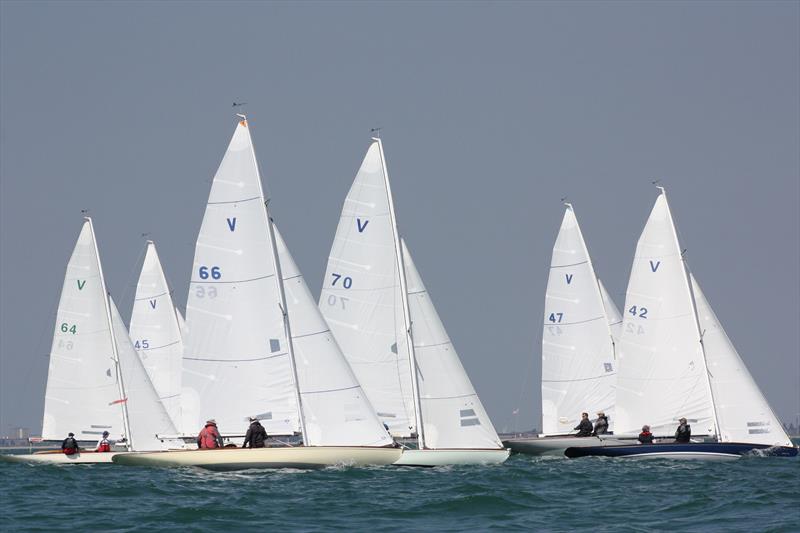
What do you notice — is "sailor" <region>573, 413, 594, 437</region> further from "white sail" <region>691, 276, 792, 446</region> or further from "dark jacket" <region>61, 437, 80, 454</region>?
"dark jacket" <region>61, 437, 80, 454</region>

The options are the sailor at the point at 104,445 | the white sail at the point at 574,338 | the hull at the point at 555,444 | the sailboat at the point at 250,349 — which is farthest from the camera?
the white sail at the point at 574,338

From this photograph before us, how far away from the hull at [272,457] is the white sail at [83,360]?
1114cm

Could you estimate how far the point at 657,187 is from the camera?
49500 mm

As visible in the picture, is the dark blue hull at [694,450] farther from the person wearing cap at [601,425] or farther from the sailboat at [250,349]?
the sailboat at [250,349]

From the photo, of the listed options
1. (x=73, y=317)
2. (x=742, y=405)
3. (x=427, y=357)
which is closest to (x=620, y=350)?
(x=742, y=405)

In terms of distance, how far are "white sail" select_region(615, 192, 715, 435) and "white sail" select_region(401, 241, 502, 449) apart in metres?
10.4

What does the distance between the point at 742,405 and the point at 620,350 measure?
4555 mm

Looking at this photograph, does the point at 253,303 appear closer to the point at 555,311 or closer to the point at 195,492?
the point at 195,492

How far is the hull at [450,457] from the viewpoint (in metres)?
37.8

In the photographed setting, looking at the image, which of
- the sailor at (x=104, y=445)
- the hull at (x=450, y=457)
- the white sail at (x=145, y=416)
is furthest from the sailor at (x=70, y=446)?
the hull at (x=450, y=457)

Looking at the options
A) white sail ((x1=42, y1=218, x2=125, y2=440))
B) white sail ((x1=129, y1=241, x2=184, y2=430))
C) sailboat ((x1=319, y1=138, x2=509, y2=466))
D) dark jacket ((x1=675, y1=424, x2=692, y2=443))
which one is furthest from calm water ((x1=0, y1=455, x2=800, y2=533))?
white sail ((x1=129, y1=241, x2=184, y2=430))

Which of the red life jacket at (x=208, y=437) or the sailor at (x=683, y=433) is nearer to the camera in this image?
the red life jacket at (x=208, y=437)

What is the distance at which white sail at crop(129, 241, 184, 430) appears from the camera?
5550 centimetres

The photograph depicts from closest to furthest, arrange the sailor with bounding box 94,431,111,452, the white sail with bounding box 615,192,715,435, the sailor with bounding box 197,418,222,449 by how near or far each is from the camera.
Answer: the sailor with bounding box 197,418,222,449 < the sailor with bounding box 94,431,111,452 < the white sail with bounding box 615,192,715,435
